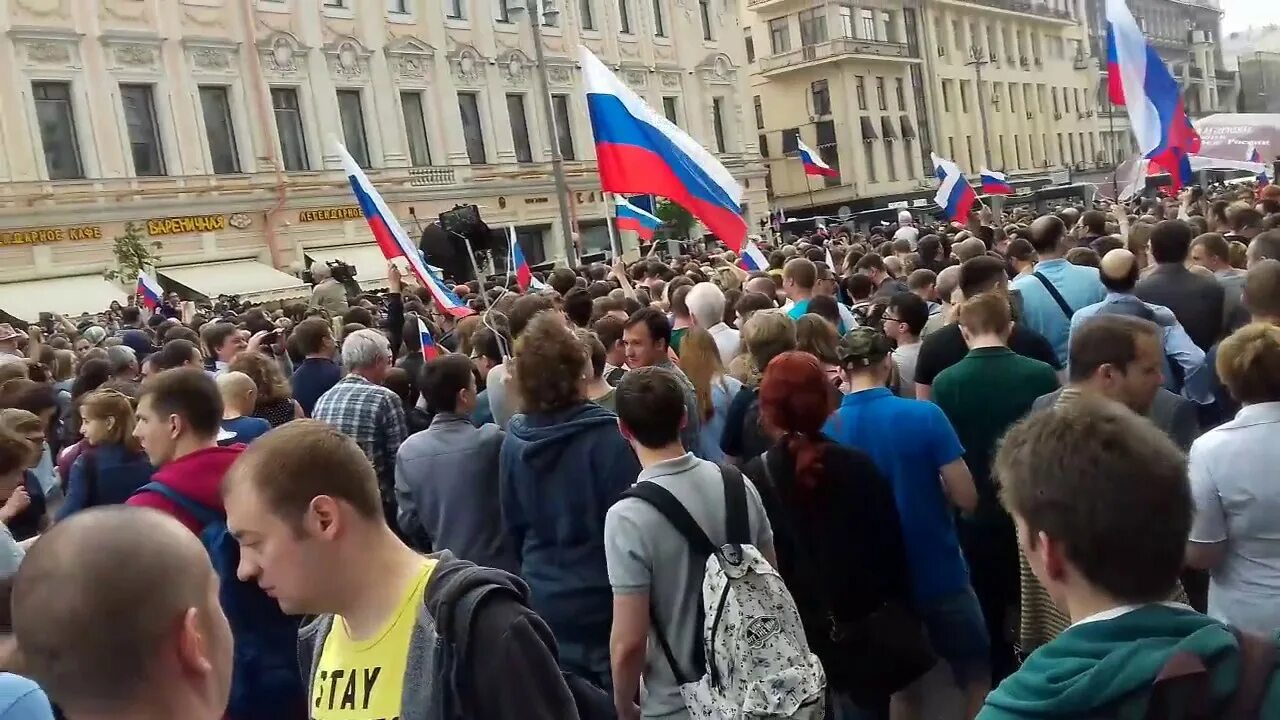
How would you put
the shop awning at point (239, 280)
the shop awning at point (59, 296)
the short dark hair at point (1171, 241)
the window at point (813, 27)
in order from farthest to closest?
the window at point (813, 27) → the shop awning at point (239, 280) → the shop awning at point (59, 296) → the short dark hair at point (1171, 241)

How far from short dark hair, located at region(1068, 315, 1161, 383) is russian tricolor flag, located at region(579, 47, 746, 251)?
4.23 metres

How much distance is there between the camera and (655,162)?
7992mm

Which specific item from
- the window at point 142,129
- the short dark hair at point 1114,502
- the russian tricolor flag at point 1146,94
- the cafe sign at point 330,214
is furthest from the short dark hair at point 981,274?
the cafe sign at point 330,214

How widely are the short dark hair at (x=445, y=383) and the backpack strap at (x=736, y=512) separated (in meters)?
1.71

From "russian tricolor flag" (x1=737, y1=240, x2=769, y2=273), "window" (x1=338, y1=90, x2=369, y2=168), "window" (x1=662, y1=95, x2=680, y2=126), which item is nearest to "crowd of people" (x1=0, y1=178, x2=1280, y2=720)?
"russian tricolor flag" (x1=737, y1=240, x2=769, y2=273)

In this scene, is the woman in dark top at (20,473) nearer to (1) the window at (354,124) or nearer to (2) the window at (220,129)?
(2) the window at (220,129)

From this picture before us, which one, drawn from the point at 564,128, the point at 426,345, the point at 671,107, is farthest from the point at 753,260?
the point at 671,107

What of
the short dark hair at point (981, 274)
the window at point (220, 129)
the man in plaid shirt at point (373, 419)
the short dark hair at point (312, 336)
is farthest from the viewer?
the window at point (220, 129)

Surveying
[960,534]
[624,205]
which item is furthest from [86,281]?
[960,534]

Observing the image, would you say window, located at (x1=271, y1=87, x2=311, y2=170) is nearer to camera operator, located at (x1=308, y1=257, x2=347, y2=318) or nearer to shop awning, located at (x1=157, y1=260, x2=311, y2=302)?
shop awning, located at (x1=157, y1=260, x2=311, y2=302)

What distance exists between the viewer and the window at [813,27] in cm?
5225

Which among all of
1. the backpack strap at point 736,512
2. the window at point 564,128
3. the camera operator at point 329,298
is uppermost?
the window at point 564,128

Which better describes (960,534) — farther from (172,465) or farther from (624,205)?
(624,205)

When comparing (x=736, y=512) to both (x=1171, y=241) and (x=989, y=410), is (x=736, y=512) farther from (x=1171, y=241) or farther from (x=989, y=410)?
(x=1171, y=241)
